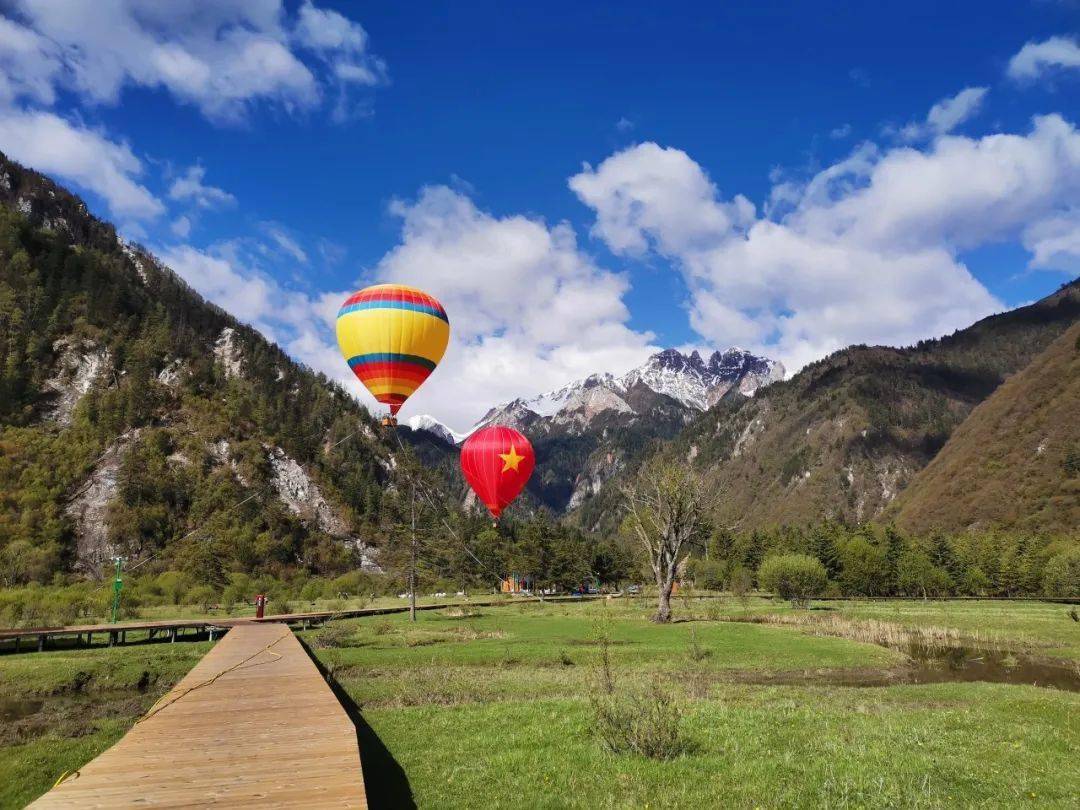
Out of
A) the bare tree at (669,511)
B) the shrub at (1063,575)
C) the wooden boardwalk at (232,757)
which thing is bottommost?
the shrub at (1063,575)

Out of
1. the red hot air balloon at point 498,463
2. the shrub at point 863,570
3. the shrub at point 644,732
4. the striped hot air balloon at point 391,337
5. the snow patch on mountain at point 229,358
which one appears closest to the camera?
the shrub at point 644,732

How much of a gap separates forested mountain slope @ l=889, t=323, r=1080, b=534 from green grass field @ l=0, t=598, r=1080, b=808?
130 m

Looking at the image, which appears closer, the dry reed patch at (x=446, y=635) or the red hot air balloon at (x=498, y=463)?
the dry reed patch at (x=446, y=635)

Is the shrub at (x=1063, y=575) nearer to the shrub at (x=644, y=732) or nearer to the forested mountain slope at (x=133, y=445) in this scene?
the shrub at (x=644, y=732)

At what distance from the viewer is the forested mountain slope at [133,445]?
109m

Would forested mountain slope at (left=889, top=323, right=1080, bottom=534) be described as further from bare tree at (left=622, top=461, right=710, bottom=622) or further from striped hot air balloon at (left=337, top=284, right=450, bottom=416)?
striped hot air balloon at (left=337, top=284, right=450, bottom=416)

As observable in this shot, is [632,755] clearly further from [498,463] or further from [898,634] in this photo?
[898,634]

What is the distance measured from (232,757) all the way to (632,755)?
8.00 m

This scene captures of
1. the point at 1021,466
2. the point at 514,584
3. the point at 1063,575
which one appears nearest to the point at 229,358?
the point at 514,584

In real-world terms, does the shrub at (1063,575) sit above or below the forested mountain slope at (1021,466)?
below

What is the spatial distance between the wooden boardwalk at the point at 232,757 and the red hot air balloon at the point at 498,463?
32.3 meters

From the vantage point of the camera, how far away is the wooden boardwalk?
8.68 meters

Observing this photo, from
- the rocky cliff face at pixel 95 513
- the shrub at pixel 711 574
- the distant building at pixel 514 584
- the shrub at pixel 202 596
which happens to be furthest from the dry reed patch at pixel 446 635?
the shrub at pixel 711 574

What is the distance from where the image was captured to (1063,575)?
278 feet
